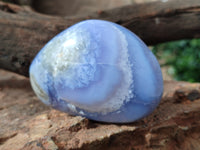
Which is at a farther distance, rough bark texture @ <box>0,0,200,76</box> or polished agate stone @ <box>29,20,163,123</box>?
rough bark texture @ <box>0,0,200,76</box>

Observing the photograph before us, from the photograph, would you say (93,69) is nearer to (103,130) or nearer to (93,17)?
(103,130)

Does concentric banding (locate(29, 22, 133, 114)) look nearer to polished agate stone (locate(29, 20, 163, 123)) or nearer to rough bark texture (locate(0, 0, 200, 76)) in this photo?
polished agate stone (locate(29, 20, 163, 123))

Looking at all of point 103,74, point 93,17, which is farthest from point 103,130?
point 93,17

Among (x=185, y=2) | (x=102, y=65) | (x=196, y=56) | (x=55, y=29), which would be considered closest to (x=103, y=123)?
(x=102, y=65)

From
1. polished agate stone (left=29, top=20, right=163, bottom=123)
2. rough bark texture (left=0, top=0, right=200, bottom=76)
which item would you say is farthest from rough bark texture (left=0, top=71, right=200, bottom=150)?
rough bark texture (left=0, top=0, right=200, bottom=76)

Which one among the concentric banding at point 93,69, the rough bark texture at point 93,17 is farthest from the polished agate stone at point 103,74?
the rough bark texture at point 93,17

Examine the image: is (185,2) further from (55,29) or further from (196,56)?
(196,56)
